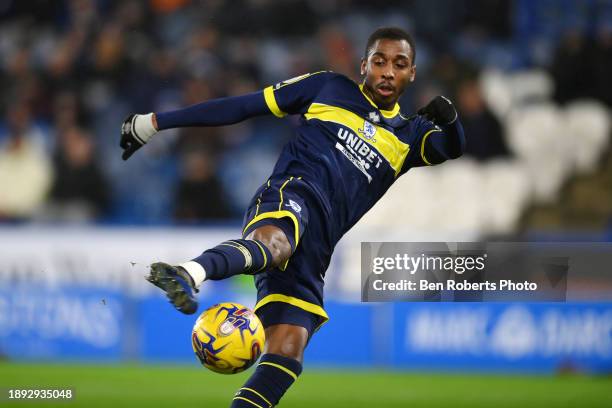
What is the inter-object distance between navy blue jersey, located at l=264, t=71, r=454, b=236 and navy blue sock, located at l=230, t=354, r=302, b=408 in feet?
2.81

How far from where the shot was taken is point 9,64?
46.1ft

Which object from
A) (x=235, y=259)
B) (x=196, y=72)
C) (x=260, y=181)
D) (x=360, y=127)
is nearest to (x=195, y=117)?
(x=360, y=127)

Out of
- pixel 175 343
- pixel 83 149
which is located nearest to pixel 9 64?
pixel 83 149

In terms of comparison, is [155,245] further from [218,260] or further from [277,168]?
[218,260]

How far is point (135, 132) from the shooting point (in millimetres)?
5613

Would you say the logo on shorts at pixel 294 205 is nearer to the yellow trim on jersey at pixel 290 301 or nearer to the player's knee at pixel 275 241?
the player's knee at pixel 275 241

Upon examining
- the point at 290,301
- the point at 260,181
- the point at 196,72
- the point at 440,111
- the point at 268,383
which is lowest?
the point at 268,383

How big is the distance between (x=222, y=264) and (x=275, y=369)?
769 mm

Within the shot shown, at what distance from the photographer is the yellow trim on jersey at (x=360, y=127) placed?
5.67 metres

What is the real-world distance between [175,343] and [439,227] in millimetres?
3214

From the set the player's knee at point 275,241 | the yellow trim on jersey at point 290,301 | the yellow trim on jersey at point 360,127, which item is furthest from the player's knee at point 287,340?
the yellow trim on jersey at point 360,127

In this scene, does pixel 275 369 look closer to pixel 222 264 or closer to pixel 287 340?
pixel 287 340

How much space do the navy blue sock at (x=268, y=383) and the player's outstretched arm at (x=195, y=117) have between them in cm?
130

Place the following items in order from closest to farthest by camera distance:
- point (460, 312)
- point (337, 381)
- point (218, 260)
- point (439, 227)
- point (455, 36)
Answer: point (218, 260) < point (337, 381) < point (460, 312) < point (439, 227) < point (455, 36)
